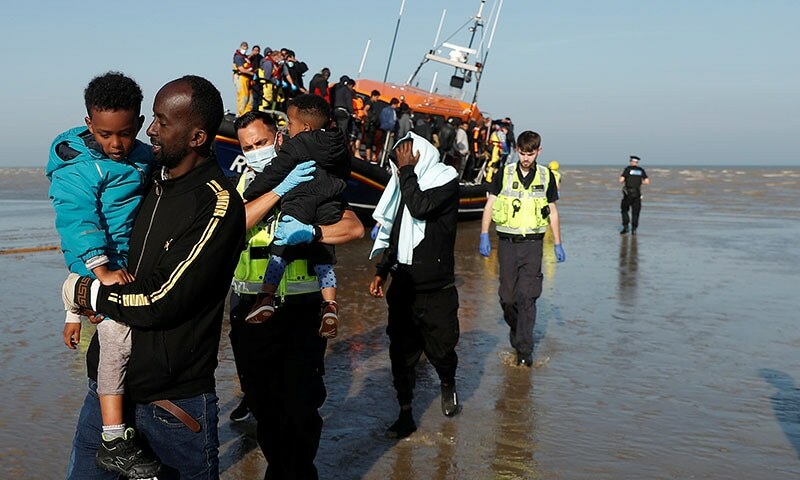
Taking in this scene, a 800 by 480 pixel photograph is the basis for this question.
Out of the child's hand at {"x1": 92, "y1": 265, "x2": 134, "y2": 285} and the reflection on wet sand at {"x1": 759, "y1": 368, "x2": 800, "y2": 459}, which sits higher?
the child's hand at {"x1": 92, "y1": 265, "x2": 134, "y2": 285}

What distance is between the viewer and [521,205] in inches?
266

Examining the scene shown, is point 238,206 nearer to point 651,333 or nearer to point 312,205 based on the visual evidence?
point 312,205

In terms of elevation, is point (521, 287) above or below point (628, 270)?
above

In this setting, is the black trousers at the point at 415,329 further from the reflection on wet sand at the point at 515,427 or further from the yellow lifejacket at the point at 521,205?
the yellow lifejacket at the point at 521,205

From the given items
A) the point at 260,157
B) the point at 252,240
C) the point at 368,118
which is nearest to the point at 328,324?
the point at 252,240

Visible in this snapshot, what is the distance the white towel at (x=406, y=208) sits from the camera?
5012 mm

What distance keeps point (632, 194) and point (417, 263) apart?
45.4 feet

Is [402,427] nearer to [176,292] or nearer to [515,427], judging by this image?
[515,427]

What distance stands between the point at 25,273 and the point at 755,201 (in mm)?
27855

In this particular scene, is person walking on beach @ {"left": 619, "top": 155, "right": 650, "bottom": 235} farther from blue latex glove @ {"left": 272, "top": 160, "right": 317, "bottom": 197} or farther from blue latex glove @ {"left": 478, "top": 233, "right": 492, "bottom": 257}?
blue latex glove @ {"left": 272, "top": 160, "right": 317, "bottom": 197}

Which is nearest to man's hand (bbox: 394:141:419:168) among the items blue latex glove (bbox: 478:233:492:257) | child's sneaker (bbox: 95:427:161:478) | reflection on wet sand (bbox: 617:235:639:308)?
blue latex glove (bbox: 478:233:492:257)

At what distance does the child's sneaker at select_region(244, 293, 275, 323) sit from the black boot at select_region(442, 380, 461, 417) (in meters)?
2.05

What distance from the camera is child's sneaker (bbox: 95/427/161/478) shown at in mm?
2238

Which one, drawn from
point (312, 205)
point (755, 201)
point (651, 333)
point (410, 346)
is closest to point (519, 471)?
point (410, 346)
